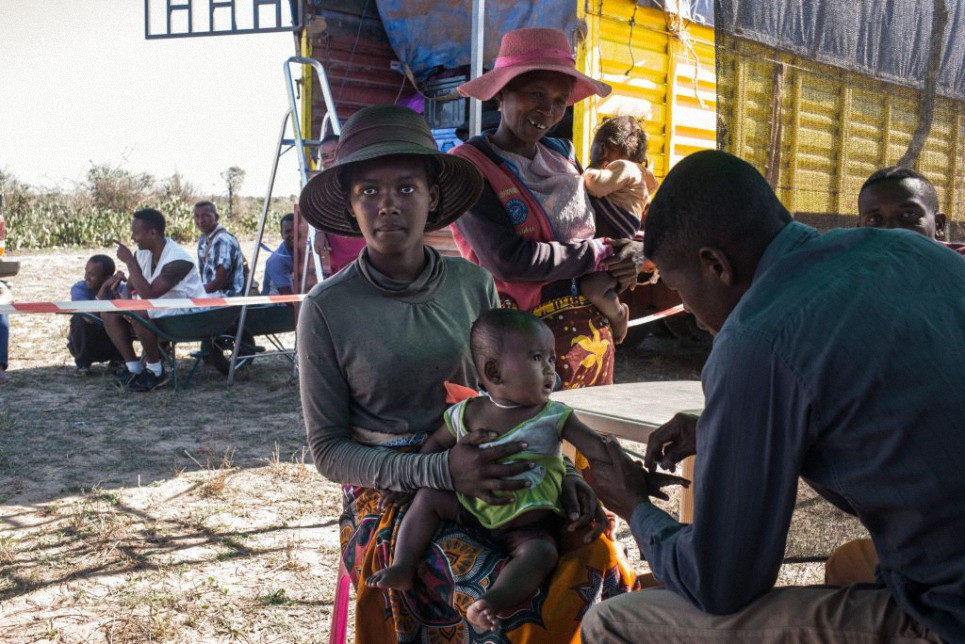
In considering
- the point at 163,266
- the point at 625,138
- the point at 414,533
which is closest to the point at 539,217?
the point at 625,138

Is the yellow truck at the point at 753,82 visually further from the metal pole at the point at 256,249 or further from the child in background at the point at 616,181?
the metal pole at the point at 256,249

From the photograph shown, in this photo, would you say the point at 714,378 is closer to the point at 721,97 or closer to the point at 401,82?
the point at 721,97

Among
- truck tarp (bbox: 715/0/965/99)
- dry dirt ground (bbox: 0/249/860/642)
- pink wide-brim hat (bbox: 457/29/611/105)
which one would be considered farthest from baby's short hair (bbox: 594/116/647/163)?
dry dirt ground (bbox: 0/249/860/642)

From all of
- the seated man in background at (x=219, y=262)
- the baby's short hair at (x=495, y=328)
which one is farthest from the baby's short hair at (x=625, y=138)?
the seated man in background at (x=219, y=262)

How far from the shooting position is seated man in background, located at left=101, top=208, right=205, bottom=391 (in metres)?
7.48

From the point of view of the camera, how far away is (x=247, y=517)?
14.6ft

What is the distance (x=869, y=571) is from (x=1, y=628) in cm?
301

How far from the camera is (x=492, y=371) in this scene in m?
2.03

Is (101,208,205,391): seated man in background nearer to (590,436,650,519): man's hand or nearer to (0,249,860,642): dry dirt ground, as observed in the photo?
(0,249,860,642): dry dirt ground

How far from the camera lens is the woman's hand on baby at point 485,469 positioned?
1.84m

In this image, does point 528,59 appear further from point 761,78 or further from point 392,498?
point 761,78

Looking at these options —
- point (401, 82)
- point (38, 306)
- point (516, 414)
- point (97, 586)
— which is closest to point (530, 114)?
point (516, 414)

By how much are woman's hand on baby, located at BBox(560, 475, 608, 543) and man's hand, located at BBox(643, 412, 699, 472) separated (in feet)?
0.58

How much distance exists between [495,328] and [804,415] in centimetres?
84
